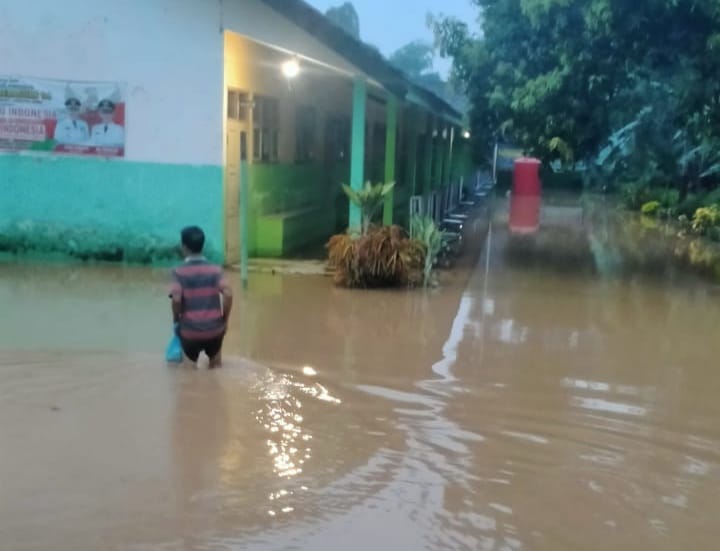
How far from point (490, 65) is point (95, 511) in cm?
1285

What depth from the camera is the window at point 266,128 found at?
14.8m

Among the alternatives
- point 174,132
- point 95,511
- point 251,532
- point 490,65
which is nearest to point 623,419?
point 251,532

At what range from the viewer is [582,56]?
504 inches

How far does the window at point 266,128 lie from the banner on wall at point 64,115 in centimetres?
257

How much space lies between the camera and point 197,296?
6746mm

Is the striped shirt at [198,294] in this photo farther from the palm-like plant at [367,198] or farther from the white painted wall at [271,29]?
the white painted wall at [271,29]

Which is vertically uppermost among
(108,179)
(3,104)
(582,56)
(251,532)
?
(582,56)

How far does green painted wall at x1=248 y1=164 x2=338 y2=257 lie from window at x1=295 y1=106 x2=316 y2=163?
23cm

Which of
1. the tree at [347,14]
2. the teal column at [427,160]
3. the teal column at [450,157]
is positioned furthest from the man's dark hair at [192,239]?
the tree at [347,14]

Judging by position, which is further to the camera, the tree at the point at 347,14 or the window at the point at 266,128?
the tree at the point at 347,14

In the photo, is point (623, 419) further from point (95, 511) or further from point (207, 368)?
point (95, 511)

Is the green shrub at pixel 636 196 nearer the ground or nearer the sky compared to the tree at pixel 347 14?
nearer the ground

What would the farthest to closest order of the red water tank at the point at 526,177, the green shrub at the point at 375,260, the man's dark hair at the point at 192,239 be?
1. the red water tank at the point at 526,177
2. the green shrub at the point at 375,260
3. the man's dark hair at the point at 192,239

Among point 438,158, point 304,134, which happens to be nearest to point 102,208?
point 304,134
